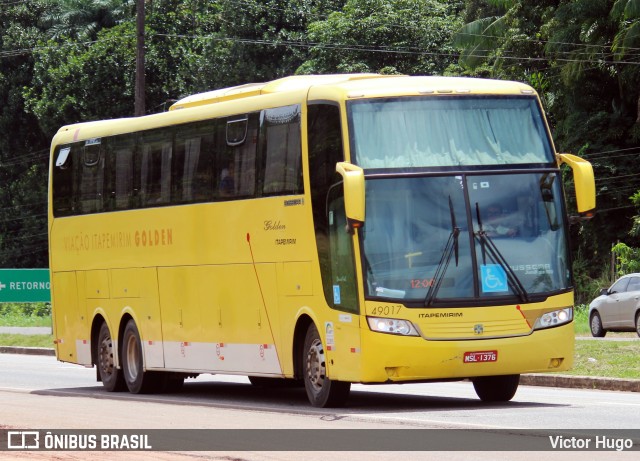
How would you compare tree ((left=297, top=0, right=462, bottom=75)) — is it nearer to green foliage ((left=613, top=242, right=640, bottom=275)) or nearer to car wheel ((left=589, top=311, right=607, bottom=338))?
green foliage ((left=613, top=242, right=640, bottom=275))

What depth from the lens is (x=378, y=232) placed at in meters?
15.5

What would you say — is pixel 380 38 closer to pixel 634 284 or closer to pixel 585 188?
pixel 634 284

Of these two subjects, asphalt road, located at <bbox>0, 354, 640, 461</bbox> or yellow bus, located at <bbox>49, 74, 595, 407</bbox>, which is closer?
asphalt road, located at <bbox>0, 354, 640, 461</bbox>

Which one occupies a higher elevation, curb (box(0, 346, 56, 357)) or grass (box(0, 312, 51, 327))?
curb (box(0, 346, 56, 357))

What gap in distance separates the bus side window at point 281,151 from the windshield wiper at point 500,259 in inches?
92.9

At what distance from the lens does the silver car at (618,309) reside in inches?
1268

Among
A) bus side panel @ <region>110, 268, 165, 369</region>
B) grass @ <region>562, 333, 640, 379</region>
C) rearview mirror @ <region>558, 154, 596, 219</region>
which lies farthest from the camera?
grass @ <region>562, 333, 640, 379</region>

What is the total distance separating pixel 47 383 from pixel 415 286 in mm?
10543

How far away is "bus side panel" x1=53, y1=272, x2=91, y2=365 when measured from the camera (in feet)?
75.6

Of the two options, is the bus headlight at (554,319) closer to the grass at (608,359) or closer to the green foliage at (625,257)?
the grass at (608,359)

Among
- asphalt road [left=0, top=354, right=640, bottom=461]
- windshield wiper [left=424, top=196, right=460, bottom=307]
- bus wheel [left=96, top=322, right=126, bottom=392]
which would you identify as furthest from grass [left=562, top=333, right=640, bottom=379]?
bus wheel [left=96, top=322, right=126, bottom=392]

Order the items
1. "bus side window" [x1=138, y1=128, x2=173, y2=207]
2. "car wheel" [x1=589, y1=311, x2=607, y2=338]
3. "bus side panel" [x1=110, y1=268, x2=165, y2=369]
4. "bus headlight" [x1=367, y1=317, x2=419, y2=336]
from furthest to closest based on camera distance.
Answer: "car wheel" [x1=589, y1=311, x2=607, y2=338] → "bus side panel" [x1=110, y1=268, x2=165, y2=369] → "bus side window" [x1=138, y1=128, x2=173, y2=207] → "bus headlight" [x1=367, y1=317, x2=419, y2=336]

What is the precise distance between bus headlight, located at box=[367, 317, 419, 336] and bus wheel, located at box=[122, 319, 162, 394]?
672 cm

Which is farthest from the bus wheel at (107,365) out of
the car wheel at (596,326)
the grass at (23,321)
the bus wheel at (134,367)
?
the grass at (23,321)
